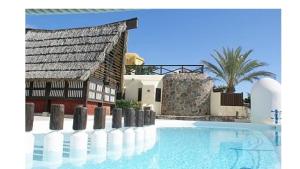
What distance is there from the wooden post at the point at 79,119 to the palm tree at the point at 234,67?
16381 mm

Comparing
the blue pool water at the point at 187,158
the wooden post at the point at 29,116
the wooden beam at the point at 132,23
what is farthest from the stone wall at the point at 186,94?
the wooden post at the point at 29,116

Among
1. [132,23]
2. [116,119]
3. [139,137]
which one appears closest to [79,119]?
[116,119]

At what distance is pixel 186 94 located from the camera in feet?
67.7

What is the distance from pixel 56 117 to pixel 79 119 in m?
0.50

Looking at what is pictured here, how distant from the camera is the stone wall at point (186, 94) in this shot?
Answer: 20422 mm

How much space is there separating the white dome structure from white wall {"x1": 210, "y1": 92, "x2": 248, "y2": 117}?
5523 millimetres

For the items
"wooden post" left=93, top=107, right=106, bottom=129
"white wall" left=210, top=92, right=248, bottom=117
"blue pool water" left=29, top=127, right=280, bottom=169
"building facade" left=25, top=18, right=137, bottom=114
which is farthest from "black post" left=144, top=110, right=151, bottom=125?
"white wall" left=210, top=92, right=248, bottom=117

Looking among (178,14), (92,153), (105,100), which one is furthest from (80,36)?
(92,153)

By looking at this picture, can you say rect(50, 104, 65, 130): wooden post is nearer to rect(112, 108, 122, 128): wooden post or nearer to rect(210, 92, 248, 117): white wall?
rect(112, 108, 122, 128): wooden post

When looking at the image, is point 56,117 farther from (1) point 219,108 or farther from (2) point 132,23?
(1) point 219,108

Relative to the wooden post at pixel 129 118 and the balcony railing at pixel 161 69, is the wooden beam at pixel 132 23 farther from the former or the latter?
the wooden post at pixel 129 118
